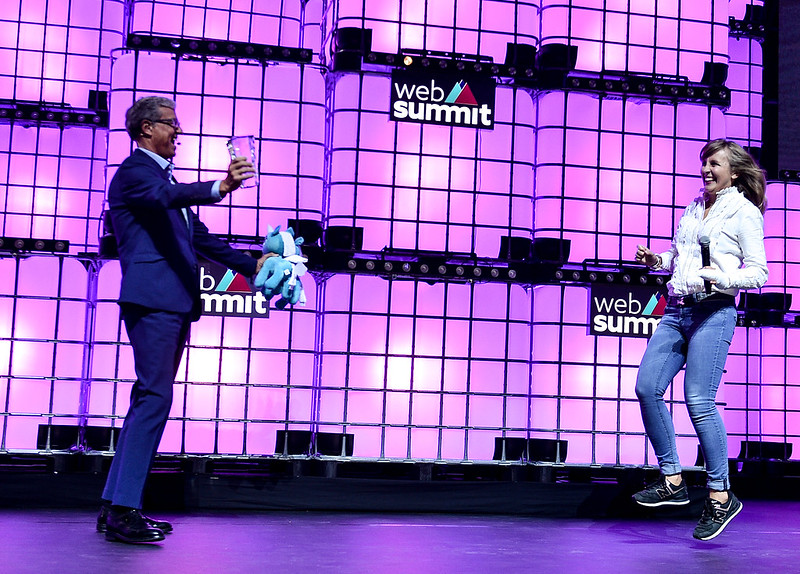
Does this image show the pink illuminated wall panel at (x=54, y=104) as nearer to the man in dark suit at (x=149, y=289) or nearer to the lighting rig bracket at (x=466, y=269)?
the lighting rig bracket at (x=466, y=269)

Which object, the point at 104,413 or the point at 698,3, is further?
the point at 698,3

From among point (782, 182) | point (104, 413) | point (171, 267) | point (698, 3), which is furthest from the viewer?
point (782, 182)

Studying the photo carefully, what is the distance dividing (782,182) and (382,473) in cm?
315

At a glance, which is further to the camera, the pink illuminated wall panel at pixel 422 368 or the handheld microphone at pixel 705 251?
the pink illuminated wall panel at pixel 422 368

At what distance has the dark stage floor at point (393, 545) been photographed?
2668 millimetres

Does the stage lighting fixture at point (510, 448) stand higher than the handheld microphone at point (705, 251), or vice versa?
the handheld microphone at point (705, 251)

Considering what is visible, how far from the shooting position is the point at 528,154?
4.65m

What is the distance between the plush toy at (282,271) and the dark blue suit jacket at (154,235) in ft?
0.76

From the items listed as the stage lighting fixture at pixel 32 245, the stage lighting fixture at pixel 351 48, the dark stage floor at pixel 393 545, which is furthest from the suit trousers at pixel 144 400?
the stage lighting fixture at pixel 351 48

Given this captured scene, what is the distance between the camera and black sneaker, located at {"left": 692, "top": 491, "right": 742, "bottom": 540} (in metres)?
3.35

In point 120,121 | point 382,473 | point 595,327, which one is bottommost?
point 382,473

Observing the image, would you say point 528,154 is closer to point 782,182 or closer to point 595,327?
point 595,327

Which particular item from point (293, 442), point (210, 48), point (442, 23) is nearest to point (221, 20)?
point (210, 48)

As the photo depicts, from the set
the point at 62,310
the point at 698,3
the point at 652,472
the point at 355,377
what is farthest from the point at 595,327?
the point at 62,310
